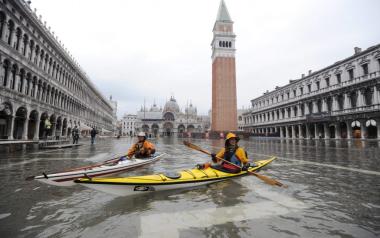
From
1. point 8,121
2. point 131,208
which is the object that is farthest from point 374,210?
point 8,121

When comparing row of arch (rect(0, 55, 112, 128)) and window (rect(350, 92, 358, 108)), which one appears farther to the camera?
window (rect(350, 92, 358, 108))

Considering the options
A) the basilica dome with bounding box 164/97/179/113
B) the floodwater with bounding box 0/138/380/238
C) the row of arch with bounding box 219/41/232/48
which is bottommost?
the floodwater with bounding box 0/138/380/238

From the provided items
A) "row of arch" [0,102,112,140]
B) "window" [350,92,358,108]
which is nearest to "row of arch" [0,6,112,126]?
"row of arch" [0,102,112,140]

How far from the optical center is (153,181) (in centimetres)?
452

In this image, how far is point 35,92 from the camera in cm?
2353

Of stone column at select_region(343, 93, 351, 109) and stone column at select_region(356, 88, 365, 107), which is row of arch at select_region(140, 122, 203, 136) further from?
stone column at select_region(356, 88, 365, 107)

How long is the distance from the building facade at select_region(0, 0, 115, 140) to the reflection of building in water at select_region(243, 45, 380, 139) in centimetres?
4330

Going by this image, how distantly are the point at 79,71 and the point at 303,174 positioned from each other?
143 feet

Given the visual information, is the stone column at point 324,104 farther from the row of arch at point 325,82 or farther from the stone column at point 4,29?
the stone column at point 4,29

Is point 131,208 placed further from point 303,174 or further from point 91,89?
point 91,89

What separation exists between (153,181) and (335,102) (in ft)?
142

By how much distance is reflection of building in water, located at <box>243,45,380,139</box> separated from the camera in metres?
31.7

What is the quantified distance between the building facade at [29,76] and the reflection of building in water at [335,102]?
4330 cm

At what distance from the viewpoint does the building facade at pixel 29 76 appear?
1847 cm
